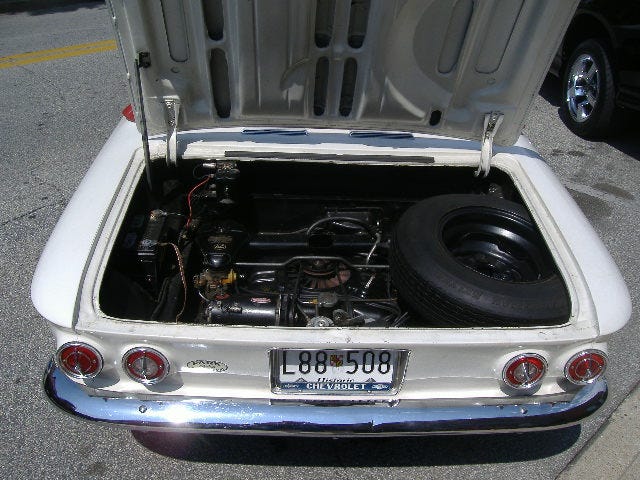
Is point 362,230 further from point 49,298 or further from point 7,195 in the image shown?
point 7,195

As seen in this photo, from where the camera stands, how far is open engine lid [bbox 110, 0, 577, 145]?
2.09m

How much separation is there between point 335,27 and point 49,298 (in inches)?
57.2

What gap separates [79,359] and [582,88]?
5.28m

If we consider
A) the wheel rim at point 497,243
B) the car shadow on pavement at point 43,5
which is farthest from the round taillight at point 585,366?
the car shadow on pavement at point 43,5

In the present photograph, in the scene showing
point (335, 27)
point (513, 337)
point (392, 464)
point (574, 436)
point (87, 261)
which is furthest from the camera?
point (574, 436)

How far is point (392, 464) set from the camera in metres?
2.36

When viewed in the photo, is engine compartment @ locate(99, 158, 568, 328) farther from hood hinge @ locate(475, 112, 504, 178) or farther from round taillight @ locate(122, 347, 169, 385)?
round taillight @ locate(122, 347, 169, 385)

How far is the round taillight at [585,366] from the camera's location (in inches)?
72.1

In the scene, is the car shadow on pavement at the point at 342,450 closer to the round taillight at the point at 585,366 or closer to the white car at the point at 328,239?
the white car at the point at 328,239

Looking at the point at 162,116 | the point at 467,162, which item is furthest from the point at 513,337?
the point at 162,116

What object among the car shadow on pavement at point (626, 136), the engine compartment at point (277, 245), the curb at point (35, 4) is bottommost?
the curb at point (35, 4)

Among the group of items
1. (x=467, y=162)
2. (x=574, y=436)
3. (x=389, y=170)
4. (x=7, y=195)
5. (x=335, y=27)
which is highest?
(x=335, y=27)

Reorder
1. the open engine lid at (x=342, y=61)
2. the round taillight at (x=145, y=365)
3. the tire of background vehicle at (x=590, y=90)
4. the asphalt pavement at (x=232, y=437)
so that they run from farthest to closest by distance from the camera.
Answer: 1. the tire of background vehicle at (x=590, y=90)
2. the asphalt pavement at (x=232, y=437)
3. the open engine lid at (x=342, y=61)
4. the round taillight at (x=145, y=365)

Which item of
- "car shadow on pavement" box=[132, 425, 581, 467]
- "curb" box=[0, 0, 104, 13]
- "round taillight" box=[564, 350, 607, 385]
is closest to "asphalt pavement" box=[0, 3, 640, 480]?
"car shadow on pavement" box=[132, 425, 581, 467]
